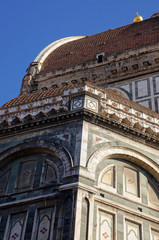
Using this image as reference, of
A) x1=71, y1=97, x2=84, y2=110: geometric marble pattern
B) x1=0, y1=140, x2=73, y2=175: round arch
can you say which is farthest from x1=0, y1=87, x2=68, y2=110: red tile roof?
x1=0, y1=140, x2=73, y2=175: round arch

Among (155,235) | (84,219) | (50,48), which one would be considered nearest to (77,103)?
(84,219)

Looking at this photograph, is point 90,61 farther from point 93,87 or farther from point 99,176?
point 99,176

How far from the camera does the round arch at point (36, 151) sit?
13.5 m

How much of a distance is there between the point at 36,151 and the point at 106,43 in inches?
665

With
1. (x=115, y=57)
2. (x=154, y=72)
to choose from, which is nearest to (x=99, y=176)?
(x=154, y=72)

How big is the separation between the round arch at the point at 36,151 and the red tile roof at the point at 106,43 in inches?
555

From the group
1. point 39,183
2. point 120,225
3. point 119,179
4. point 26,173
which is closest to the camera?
point 120,225

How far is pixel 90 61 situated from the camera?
2688 centimetres

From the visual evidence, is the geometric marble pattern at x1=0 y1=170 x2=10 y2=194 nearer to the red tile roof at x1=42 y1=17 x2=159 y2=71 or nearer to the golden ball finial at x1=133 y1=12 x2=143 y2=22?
the red tile roof at x1=42 y1=17 x2=159 y2=71

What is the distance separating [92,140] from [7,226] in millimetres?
3945

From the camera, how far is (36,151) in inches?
567

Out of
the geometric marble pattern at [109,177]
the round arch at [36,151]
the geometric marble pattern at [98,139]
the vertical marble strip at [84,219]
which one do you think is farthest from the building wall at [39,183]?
the geometric marble pattern at [109,177]

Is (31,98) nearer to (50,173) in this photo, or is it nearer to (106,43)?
(50,173)

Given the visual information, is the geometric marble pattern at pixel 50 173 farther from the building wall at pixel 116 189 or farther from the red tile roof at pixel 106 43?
the red tile roof at pixel 106 43
